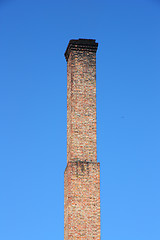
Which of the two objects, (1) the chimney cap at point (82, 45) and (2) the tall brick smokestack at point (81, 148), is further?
(1) the chimney cap at point (82, 45)

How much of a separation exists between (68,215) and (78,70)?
4.93 m

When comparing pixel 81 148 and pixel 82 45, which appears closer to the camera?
pixel 81 148

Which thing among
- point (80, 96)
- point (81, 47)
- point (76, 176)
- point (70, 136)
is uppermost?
point (81, 47)

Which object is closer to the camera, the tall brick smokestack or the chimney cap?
the tall brick smokestack

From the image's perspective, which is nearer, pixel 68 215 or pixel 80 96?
pixel 68 215

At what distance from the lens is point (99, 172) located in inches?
797

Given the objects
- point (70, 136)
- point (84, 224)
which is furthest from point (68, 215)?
point (70, 136)

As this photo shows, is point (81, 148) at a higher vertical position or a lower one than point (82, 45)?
lower

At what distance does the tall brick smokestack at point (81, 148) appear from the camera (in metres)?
19.6

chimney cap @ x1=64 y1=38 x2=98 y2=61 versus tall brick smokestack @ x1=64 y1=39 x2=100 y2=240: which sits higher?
chimney cap @ x1=64 y1=38 x2=98 y2=61

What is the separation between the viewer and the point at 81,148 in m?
20.5

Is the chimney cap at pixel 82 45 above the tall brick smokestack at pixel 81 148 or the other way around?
above

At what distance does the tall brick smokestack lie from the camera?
19625 millimetres

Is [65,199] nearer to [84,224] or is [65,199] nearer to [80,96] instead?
[84,224]
